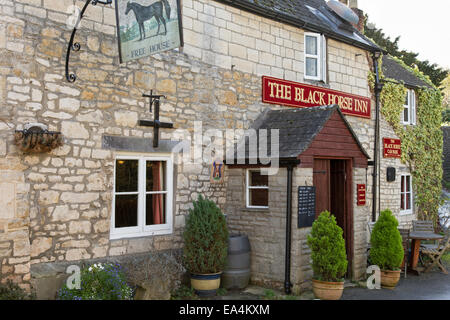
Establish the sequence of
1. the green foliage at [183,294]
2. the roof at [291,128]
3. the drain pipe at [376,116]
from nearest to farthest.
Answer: the green foliage at [183,294] → the roof at [291,128] → the drain pipe at [376,116]

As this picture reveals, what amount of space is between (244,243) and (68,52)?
430 cm

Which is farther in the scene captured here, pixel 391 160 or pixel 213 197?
pixel 391 160

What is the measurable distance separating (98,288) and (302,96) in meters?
6.20

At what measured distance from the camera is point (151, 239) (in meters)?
7.75

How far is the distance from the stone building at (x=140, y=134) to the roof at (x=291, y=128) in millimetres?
150

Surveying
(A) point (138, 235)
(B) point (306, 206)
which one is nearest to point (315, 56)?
(B) point (306, 206)

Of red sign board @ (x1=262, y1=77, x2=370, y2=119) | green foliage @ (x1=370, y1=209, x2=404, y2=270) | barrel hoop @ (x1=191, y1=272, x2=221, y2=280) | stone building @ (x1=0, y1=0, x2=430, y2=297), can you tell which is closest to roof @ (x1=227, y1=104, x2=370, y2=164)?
stone building @ (x1=0, y1=0, x2=430, y2=297)

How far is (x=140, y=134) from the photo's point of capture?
7660mm

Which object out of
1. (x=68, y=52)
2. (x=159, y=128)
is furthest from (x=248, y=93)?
(x=68, y=52)

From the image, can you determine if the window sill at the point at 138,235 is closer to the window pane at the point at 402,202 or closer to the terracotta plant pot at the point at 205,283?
the terracotta plant pot at the point at 205,283

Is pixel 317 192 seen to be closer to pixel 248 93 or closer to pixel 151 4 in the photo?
pixel 248 93

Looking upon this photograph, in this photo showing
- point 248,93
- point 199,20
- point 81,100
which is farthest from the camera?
point 248,93

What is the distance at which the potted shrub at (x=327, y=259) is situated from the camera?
7281 millimetres

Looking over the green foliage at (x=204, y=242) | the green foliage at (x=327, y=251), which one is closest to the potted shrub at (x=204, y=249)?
the green foliage at (x=204, y=242)
